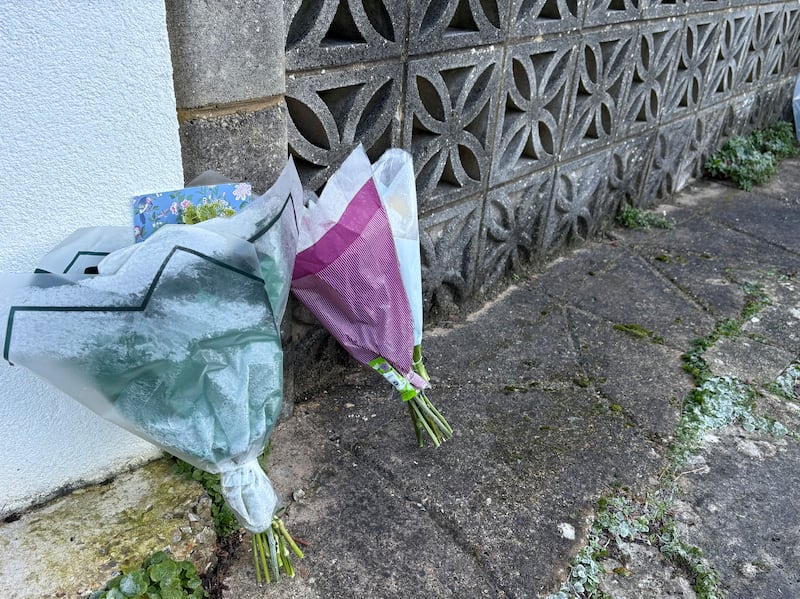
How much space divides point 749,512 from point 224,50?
199 cm

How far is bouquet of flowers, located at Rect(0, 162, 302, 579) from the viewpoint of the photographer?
3.76 ft

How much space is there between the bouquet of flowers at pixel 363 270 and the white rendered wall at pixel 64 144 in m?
0.39

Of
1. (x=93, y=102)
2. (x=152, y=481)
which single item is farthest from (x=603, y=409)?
(x=93, y=102)

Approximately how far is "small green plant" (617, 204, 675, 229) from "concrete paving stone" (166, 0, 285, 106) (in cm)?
278

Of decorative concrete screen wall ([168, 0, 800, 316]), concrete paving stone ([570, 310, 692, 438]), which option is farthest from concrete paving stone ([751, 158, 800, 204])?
concrete paving stone ([570, 310, 692, 438])

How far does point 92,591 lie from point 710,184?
470 cm

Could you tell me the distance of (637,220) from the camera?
13.0ft

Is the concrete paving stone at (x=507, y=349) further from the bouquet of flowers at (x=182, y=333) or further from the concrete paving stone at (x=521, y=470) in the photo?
the bouquet of flowers at (x=182, y=333)

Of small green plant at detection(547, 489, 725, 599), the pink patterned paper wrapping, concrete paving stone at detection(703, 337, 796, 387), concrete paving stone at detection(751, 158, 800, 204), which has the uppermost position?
the pink patterned paper wrapping

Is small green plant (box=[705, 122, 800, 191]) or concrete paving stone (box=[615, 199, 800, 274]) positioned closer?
concrete paving stone (box=[615, 199, 800, 274])

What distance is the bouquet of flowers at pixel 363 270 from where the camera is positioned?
167 centimetres

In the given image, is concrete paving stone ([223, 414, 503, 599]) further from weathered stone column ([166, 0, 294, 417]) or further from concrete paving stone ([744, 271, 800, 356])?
concrete paving stone ([744, 271, 800, 356])

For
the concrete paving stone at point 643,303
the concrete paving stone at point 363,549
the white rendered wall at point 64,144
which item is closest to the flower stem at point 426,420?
the concrete paving stone at point 363,549

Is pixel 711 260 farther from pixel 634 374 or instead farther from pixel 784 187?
pixel 784 187
